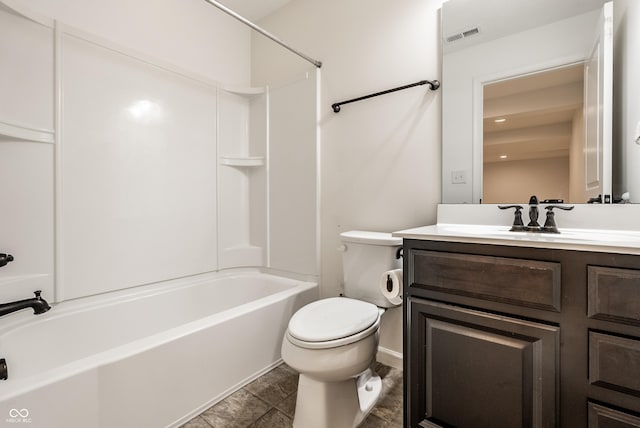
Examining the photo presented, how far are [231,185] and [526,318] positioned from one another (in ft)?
7.19

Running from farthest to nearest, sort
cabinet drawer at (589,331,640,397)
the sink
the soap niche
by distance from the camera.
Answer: the soap niche
the sink
cabinet drawer at (589,331,640,397)

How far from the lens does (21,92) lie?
1.46 metres

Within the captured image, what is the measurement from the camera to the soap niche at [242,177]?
2.41 meters

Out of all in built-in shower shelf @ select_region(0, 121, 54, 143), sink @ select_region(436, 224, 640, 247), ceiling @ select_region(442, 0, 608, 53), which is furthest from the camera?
built-in shower shelf @ select_region(0, 121, 54, 143)

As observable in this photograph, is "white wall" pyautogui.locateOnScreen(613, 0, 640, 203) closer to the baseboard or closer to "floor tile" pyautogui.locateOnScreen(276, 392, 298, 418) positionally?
the baseboard

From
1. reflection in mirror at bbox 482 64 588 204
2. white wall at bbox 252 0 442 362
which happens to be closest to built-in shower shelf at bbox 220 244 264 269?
white wall at bbox 252 0 442 362

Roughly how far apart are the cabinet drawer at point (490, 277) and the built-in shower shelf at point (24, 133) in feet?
6.42

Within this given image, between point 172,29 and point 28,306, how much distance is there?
76.9 inches

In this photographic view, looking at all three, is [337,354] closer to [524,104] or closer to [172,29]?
[524,104]

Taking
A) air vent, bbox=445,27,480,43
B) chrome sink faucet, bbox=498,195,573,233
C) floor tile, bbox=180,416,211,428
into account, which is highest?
air vent, bbox=445,27,480,43

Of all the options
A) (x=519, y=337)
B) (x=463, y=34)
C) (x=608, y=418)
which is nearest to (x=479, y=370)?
(x=519, y=337)

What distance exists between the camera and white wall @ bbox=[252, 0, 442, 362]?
165 cm

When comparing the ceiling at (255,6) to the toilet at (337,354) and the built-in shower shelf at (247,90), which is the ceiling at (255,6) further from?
the toilet at (337,354)

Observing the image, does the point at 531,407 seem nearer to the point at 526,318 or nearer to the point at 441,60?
the point at 526,318
